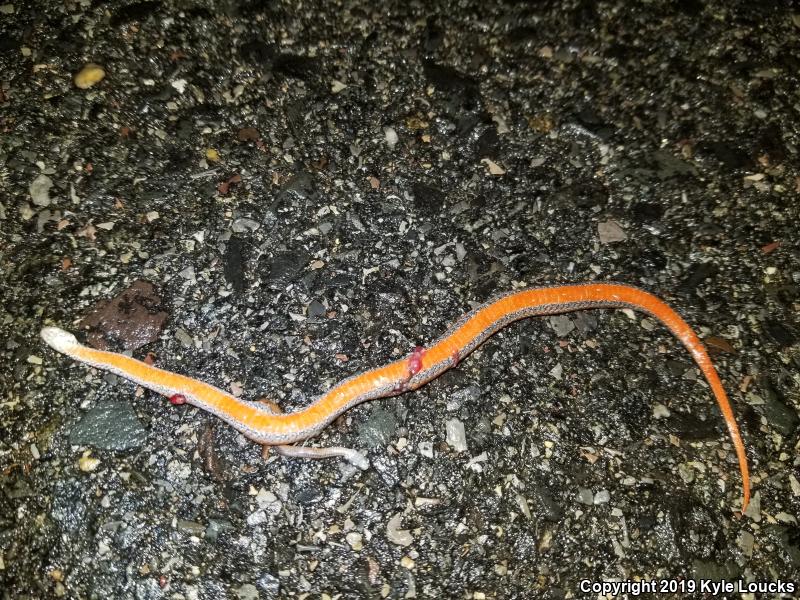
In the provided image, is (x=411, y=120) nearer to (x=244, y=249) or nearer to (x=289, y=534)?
(x=244, y=249)

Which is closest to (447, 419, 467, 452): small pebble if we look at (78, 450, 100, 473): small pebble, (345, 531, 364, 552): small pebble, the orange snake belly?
the orange snake belly

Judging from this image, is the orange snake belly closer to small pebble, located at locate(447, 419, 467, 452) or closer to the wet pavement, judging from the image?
the wet pavement

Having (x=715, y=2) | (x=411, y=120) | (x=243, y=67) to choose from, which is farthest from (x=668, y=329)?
(x=243, y=67)

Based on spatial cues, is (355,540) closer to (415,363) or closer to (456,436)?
(456,436)

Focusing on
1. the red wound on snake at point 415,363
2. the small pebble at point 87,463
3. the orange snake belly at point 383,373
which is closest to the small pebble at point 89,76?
the orange snake belly at point 383,373

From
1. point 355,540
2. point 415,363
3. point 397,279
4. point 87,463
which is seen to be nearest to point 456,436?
point 415,363

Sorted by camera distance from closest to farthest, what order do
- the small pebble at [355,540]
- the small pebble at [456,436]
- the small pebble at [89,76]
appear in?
the small pebble at [355,540] → the small pebble at [456,436] → the small pebble at [89,76]

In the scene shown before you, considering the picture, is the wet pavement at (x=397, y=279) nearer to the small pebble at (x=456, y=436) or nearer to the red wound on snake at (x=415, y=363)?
the small pebble at (x=456, y=436)
